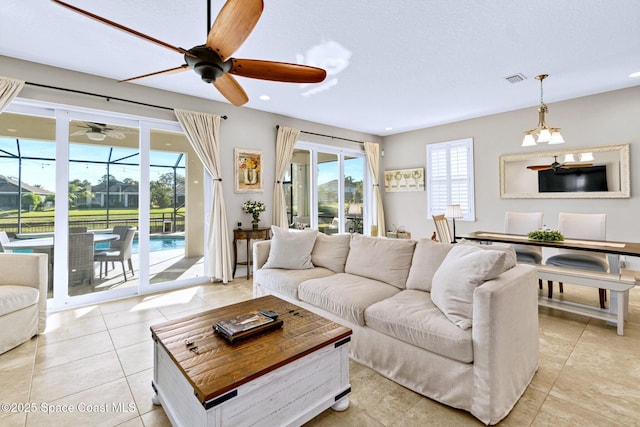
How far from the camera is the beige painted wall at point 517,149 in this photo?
4.22 metres

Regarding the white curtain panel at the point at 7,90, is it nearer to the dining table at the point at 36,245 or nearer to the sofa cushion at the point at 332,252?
the dining table at the point at 36,245

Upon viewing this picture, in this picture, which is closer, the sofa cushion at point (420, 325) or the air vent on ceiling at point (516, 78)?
the sofa cushion at point (420, 325)

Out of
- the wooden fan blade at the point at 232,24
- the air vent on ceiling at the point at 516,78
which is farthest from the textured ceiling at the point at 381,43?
the wooden fan blade at the point at 232,24

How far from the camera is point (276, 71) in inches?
79.2

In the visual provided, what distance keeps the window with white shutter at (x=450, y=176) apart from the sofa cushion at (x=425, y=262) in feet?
12.1

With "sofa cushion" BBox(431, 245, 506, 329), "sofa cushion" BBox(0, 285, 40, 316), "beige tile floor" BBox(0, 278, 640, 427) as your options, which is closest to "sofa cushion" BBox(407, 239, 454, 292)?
"sofa cushion" BBox(431, 245, 506, 329)

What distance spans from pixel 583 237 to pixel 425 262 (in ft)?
8.97

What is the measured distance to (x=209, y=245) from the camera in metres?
4.53

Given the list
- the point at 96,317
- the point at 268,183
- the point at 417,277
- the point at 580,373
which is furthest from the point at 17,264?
the point at 580,373

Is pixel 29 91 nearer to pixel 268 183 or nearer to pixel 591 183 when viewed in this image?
pixel 268 183

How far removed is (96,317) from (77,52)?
2761mm

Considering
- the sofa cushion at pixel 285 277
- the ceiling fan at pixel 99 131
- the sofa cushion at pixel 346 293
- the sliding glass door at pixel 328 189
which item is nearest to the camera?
the sofa cushion at pixel 346 293

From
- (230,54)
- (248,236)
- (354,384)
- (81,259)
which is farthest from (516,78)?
(81,259)

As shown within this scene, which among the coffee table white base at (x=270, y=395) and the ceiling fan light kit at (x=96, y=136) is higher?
the ceiling fan light kit at (x=96, y=136)
